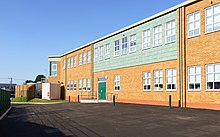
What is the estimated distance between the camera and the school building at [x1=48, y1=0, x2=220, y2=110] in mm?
21141

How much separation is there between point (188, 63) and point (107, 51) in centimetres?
1618

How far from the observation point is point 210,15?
21.2m

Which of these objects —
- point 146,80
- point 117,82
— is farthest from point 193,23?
point 117,82

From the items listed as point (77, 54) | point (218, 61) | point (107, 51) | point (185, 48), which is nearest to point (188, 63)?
point (185, 48)

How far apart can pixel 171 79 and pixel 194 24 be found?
207 inches

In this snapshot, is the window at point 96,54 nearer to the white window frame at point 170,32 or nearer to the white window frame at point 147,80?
the white window frame at point 147,80

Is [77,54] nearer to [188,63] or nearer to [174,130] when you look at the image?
[188,63]

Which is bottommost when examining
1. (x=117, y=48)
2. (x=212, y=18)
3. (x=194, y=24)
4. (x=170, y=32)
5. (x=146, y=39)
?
(x=117, y=48)

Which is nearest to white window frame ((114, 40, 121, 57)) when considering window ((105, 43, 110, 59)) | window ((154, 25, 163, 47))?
window ((105, 43, 110, 59))

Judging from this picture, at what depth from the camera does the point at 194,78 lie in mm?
22234

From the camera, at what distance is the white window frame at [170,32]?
976 inches

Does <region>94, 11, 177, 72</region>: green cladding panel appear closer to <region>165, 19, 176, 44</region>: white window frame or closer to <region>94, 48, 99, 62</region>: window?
<region>165, 19, 176, 44</region>: white window frame

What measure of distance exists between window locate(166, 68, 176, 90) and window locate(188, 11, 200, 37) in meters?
3.66

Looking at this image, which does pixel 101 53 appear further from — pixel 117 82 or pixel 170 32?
pixel 170 32
